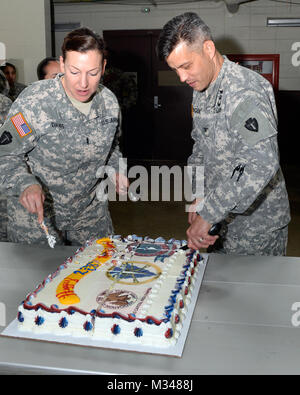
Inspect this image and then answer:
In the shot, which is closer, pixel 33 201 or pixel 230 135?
pixel 33 201

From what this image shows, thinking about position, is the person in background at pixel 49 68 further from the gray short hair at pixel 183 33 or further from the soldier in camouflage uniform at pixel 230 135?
the gray short hair at pixel 183 33

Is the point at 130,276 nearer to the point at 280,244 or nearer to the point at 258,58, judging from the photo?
the point at 280,244

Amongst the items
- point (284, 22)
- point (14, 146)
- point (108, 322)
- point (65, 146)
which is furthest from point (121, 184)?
point (284, 22)

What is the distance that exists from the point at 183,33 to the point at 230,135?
0.42 metres

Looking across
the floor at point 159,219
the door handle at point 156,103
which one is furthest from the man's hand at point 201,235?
the door handle at point 156,103

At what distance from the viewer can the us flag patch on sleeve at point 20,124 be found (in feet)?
5.87

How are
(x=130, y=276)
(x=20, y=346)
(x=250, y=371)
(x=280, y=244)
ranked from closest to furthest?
1. (x=250, y=371)
2. (x=20, y=346)
3. (x=130, y=276)
4. (x=280, y=244)

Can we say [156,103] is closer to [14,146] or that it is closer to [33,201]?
[14,146]

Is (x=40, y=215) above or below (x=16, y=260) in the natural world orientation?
above

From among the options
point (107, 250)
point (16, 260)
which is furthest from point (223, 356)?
point (16, 260)

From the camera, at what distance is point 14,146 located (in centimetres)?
179

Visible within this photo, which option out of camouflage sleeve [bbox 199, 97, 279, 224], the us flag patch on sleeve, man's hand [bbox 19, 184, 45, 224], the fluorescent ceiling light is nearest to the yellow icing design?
man's hand [bbox 19, 184, 45, 224]

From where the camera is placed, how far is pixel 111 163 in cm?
219
